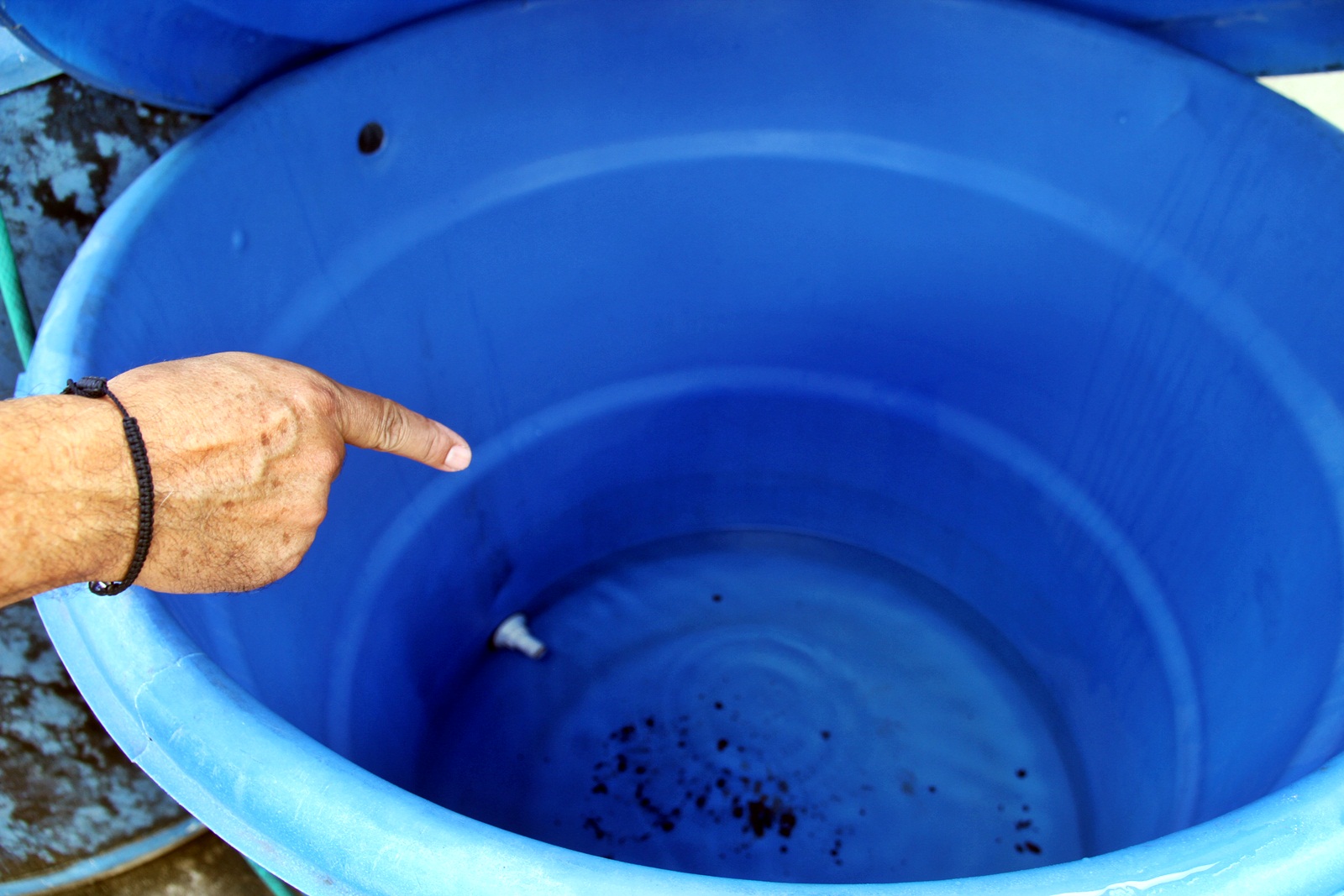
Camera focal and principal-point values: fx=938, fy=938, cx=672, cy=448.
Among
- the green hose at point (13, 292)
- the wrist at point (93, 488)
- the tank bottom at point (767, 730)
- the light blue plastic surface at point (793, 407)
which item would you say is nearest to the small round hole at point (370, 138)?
the light blue plastic surface at point (793, 407)

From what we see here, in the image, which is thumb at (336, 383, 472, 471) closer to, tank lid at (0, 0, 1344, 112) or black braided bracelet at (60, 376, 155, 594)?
black braided bracelet at (60, 376, 155, 594)

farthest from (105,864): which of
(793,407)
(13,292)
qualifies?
Result: (793,407)

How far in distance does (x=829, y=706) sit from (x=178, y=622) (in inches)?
30.2

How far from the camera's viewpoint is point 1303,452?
741 mm

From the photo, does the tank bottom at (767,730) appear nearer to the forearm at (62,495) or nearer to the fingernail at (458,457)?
the fingernail at (458,457)

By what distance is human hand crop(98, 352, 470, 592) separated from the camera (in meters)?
0.48

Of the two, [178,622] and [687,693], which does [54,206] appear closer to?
[178,622]

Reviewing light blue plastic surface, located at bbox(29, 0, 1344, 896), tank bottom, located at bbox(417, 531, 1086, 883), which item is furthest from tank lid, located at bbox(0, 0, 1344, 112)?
tank bottom, located at bbox(417, 531, 1086, 883)

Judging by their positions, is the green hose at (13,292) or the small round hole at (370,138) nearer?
the green hose at (13,292)

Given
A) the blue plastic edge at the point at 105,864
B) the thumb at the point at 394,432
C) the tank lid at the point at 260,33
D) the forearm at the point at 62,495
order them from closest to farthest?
the forearm at the point at 62,495 < the thumb at the point at 394,432 < the tank lid at the point at 260,33 < the blue plastic edge at the point at 105,864

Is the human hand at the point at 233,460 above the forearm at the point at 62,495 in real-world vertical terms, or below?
above

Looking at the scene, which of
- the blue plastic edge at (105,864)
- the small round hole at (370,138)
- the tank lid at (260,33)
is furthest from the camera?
the blue plastic edge at (105,864)

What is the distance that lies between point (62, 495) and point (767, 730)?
2.60 feet

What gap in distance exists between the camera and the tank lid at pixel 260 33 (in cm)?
68
